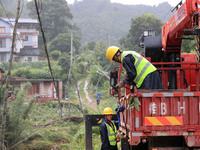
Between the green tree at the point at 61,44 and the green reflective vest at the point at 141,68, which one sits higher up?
the green tree at the point at 61,44

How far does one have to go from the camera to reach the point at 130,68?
6551mm

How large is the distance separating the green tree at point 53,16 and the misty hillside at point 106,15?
48121 millimetres

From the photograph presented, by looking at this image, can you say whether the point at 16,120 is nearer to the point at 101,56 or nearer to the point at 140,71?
the point at 140,71

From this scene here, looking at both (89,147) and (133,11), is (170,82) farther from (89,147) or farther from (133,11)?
(133,11)

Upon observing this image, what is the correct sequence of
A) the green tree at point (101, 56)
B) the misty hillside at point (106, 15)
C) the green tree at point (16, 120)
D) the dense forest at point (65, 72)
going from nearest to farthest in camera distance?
the green tree at point (16, 120) < the dense forest at point (65, 72) < the green tree at point (101, 56) < the misty hillside at point (106, 15)

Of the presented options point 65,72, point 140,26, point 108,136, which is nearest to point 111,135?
point 108,136

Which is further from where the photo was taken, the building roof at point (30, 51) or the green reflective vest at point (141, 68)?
the building roof at point (30, 51)

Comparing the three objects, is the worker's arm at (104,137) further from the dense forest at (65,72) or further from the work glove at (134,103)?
the dense forest at (65,72)

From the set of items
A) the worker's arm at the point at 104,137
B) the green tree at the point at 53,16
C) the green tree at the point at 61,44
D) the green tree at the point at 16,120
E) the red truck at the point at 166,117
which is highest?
the green tree at the point at 53,16

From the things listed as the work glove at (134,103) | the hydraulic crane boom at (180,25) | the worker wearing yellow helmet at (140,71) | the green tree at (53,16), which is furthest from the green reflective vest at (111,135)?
the green tree at (53,16)

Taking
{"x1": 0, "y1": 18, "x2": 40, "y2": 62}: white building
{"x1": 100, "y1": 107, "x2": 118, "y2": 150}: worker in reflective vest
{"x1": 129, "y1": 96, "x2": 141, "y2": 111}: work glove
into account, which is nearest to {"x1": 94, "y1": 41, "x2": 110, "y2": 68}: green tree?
{"x1": 0, "y1": 18, "x2": 40, "y2": 62}: white building

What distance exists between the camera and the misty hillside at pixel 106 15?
132m

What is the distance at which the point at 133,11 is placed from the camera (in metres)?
177

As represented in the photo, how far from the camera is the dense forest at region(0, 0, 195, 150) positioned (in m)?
15.3
